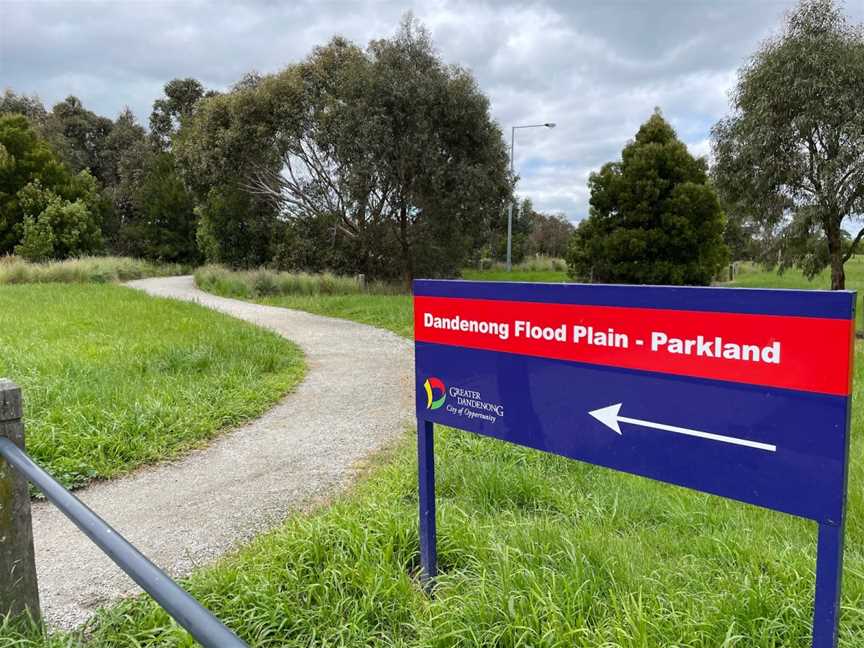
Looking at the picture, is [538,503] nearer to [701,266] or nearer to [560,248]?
[701,266]

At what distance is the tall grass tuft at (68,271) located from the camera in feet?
75.9

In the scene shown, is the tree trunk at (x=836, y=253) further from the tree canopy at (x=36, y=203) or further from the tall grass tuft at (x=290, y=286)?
the tree canopy at (x=36, y=203)

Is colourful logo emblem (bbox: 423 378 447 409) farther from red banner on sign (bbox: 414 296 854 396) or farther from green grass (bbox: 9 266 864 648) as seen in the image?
green grass (bbox: 9 266 864 648)

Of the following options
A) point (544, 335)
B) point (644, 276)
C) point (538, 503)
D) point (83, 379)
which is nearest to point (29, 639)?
point (544, 335)

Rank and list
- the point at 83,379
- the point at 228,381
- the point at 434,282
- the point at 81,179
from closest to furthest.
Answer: the point at 434,282 < the point at 83,379 < the point at 228,381 < the point at 81,179

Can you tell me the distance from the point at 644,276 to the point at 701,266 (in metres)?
2.27

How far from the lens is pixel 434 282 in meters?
2.67

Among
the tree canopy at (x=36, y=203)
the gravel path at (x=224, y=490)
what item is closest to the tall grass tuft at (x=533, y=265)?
the tree canopy at (x=36, y=203)

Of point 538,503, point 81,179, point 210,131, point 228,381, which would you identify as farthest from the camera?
point 81,179

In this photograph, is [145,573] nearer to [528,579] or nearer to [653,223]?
[528,579]

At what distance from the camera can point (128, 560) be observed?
1519 mm

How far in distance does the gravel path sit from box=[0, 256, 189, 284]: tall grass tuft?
2085 cm

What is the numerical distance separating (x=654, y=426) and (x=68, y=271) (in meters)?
27.3

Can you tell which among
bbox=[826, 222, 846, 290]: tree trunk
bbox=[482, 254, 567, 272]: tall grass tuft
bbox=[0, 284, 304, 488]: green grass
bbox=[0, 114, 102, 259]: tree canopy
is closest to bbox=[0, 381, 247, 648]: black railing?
bbox=[0, 284, 304, 488]: green grass
